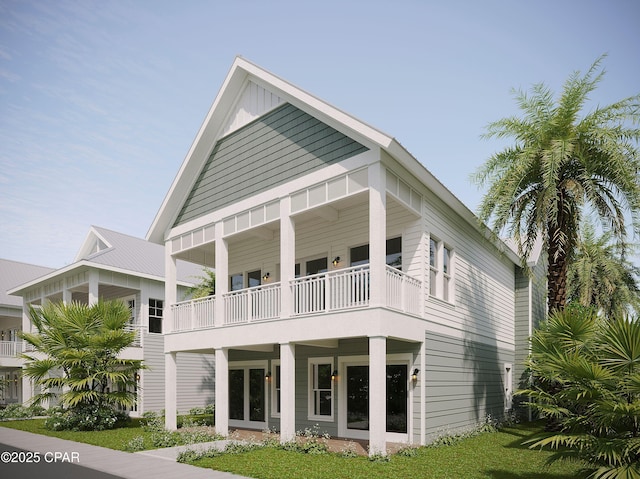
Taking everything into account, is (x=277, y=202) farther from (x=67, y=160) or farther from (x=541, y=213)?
(x=67, y=160)

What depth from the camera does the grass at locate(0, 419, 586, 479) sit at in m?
10.4

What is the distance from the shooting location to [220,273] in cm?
1752

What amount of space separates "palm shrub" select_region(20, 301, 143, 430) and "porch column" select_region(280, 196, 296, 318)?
8.63 meters

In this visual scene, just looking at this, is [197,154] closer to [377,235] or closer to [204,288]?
[377,235]

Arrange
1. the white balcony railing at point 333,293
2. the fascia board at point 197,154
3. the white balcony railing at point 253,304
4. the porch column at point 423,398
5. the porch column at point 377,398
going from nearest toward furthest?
the porch column at point 377,398
the white balcony railing at point 333,293
the porch column at point 423,398
the white balcony railing at point 253,304
the fascia board at point 197,154

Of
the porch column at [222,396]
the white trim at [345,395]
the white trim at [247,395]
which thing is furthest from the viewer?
the white trim at [247,395]

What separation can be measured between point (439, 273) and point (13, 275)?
119 ft

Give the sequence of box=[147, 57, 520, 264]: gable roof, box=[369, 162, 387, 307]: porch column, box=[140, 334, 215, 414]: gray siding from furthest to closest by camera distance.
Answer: box=[140, 334, 215, 414]: gray siding < box=[147, 57, 520, 264]: gable roof < box=[369, 162, 387, 307]: porch column

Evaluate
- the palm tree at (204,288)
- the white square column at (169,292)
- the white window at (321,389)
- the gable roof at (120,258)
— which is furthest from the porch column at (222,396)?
the gable roof at (120,258)

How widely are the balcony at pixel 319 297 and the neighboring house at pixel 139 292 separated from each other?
10.1 m

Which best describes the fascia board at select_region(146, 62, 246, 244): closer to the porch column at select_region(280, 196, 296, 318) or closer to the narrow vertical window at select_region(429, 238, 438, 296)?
the porch column at select_region(280, 196, 296, 318)

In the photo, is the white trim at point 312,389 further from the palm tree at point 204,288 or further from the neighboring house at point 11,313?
the neighboring house at point 11,313

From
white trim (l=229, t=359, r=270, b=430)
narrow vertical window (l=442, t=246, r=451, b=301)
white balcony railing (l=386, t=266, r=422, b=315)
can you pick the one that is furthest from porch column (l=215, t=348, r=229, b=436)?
narrow vertical window (l=442, t=246, r=451, b=301)

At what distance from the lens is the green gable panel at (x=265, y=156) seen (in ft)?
48.0
